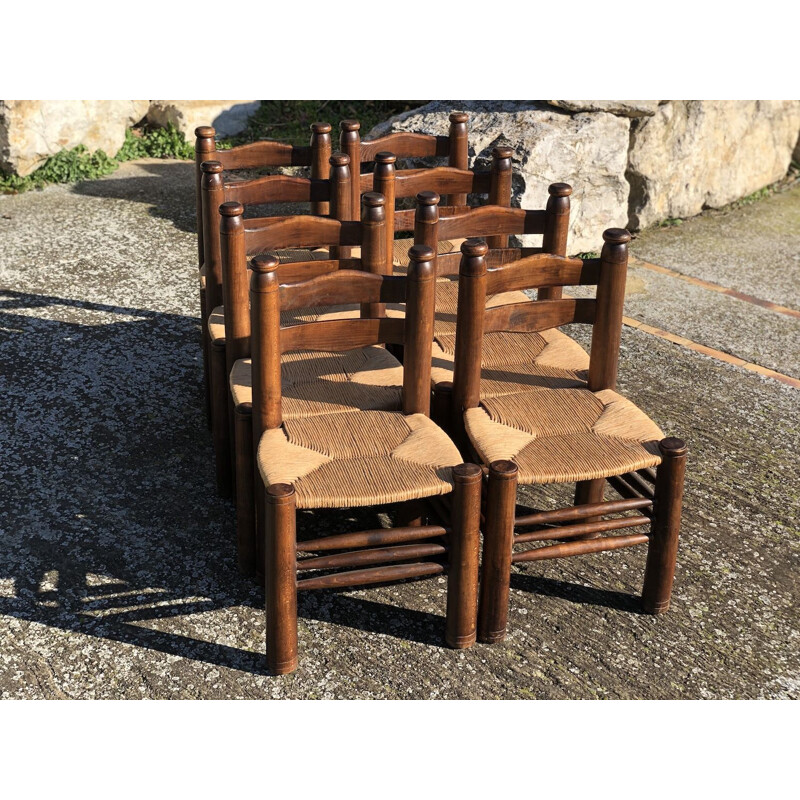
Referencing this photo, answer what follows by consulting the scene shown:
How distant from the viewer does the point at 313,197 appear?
12.4 ft

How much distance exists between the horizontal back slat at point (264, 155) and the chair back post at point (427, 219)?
40.5 inches

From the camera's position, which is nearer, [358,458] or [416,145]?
[358,458]

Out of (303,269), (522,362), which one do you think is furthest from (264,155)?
(522,362)

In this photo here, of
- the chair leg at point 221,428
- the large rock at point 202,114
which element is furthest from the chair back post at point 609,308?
the large rock at point 202,114

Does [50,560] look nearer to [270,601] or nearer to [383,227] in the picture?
[270,601]

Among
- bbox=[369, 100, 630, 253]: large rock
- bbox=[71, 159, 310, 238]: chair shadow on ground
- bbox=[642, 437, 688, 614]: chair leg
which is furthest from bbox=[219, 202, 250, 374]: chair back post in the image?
bbox=[71, 159, 310, 238]: chair shadow on ground

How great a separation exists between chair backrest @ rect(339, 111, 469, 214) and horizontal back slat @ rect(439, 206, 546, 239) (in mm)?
859

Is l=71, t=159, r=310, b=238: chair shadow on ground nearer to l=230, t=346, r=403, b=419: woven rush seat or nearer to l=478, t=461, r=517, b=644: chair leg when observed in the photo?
l=230, t=346, r=403, b=419: woven rush seat

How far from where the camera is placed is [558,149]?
570 centimetres

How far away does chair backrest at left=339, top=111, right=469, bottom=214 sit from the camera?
4.23m

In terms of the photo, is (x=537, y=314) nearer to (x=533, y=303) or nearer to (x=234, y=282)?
(x=533, y=303)

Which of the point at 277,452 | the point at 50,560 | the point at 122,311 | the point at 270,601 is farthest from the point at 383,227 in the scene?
the point at 122,311

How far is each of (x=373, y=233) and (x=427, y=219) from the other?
21 cm

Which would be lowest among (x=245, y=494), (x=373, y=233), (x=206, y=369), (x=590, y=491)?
(x=590, y=491)
